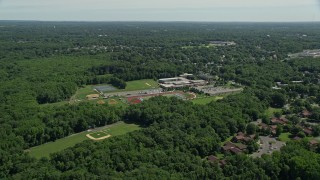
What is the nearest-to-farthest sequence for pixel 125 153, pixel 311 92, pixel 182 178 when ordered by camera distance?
pixel 182 178 < pixel 125 153 < pixel 311 92

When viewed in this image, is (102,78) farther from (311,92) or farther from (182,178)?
(182,178)

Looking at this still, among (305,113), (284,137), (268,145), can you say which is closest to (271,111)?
(305,113)

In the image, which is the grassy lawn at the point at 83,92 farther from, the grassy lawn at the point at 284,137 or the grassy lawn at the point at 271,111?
the grassy lawn at the point at 284,137

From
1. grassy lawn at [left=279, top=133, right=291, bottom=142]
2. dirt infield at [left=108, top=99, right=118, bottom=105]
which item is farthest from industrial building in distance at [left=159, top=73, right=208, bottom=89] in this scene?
grassy lawn at [left=279, top=133, right=291, bottom=142]

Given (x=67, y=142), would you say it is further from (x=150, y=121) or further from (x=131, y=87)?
(x=131, y=87)

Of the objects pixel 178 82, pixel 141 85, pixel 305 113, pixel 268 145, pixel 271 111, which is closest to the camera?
pixel 268 145

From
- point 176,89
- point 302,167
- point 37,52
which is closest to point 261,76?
point 176,89

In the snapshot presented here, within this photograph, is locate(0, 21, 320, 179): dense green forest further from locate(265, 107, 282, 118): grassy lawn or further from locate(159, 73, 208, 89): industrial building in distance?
locate(159, 73, 208, 89): industrial building in distance

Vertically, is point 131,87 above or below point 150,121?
below
